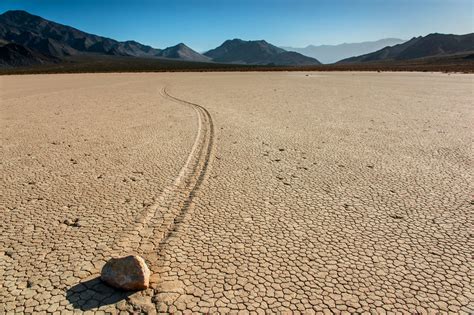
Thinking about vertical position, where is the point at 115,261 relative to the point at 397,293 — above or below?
above

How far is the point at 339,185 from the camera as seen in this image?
5215 millimetres

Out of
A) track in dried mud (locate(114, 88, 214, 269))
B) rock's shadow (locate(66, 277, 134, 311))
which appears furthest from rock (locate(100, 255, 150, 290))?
track in dried mud (locate(114, 88, 214, 269))

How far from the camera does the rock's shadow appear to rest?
9.00 ft

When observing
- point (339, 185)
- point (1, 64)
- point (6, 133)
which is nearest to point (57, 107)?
point (6, 133)

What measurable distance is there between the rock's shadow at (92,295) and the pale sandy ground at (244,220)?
0.04 feet

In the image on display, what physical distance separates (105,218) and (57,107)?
11968mm

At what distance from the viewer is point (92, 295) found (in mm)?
2834

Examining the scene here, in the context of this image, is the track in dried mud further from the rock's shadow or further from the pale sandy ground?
the rock's shadow

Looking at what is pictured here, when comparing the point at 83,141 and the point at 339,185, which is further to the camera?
the point at 83,141

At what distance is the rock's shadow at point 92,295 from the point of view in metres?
2.74

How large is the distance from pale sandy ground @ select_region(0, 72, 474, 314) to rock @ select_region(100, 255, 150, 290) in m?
0.08

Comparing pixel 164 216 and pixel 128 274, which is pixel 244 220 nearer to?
pixel 164 216

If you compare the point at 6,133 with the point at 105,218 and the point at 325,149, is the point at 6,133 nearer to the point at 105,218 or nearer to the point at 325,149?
the point at 105,218

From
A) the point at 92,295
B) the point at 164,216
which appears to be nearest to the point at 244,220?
the point at 164,216
